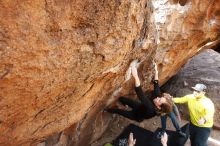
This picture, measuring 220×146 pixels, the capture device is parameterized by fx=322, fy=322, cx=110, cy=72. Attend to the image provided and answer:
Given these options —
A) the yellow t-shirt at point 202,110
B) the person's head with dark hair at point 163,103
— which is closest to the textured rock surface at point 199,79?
the yellow t-shirt at point 202,110

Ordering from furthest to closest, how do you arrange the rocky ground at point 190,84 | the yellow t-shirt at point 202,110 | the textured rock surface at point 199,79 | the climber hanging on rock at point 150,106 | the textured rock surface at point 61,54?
the textured rock surface at point 199,79 < the rocky ground at point 190,84 < the yellow t-shirt at point 202,110 < the climber hanging on rock at point 150,106 < the textured rock surface at point 61,54

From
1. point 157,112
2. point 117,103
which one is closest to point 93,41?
point 157,112

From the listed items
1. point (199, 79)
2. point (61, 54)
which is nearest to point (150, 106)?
point (61, 54)

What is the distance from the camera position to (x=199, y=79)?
34.2 feet

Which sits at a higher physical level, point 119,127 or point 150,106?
point 150,106

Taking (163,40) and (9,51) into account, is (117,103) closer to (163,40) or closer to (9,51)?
(163,40)

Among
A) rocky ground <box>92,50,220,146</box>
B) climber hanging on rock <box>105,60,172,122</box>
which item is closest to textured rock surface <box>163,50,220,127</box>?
rocky ground <box>92,50,220,146</box>

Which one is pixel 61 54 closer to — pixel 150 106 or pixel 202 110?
pixel 150 106

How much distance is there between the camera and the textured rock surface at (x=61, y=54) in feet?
10.8

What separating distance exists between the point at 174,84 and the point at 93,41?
6.77 meters

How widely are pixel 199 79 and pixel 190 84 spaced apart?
0.48m

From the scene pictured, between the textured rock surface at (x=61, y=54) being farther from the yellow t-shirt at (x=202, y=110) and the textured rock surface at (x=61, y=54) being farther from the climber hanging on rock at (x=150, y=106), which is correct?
the yellow t-shirt at (x=202, y=110)

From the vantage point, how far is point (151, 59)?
6.61 metres

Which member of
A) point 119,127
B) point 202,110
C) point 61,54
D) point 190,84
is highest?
point 61,54
